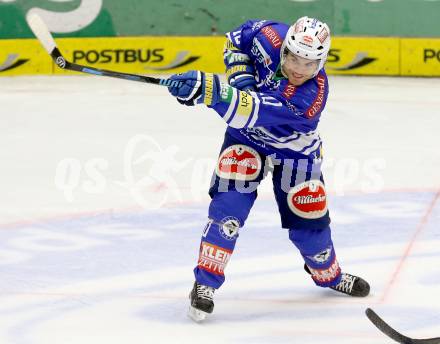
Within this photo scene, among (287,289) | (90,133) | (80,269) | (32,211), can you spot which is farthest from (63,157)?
(287,289)

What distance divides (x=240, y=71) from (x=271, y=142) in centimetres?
33

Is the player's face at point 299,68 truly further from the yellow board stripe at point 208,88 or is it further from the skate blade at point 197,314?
the skate blade at point 197,314

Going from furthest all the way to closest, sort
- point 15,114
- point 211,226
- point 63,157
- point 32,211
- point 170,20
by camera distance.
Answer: point 170,20 → point 15,114 → point 63,157 → point 32,211 → point 211,226

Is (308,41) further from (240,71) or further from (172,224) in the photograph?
(172,224)

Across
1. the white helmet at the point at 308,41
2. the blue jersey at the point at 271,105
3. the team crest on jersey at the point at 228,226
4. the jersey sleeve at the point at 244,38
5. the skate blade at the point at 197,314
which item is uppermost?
the white helmet at the point at 308,41

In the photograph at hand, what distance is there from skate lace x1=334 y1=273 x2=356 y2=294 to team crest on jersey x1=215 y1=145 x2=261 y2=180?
654mm

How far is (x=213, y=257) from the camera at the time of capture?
176 inches

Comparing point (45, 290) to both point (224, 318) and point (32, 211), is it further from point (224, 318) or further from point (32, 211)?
point (32, 211)

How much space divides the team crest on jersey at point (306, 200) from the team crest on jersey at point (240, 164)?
18cm

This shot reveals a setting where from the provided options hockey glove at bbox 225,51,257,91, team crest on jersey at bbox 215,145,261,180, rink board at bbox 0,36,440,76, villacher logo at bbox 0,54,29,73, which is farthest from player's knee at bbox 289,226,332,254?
villacher logo at bbox 0,54,29,73

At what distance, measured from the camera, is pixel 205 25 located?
10.3 meters

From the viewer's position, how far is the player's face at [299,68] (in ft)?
14.2

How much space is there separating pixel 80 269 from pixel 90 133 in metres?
3.10

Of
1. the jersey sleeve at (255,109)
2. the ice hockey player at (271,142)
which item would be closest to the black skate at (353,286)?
the ice hockey player at (271,142)
